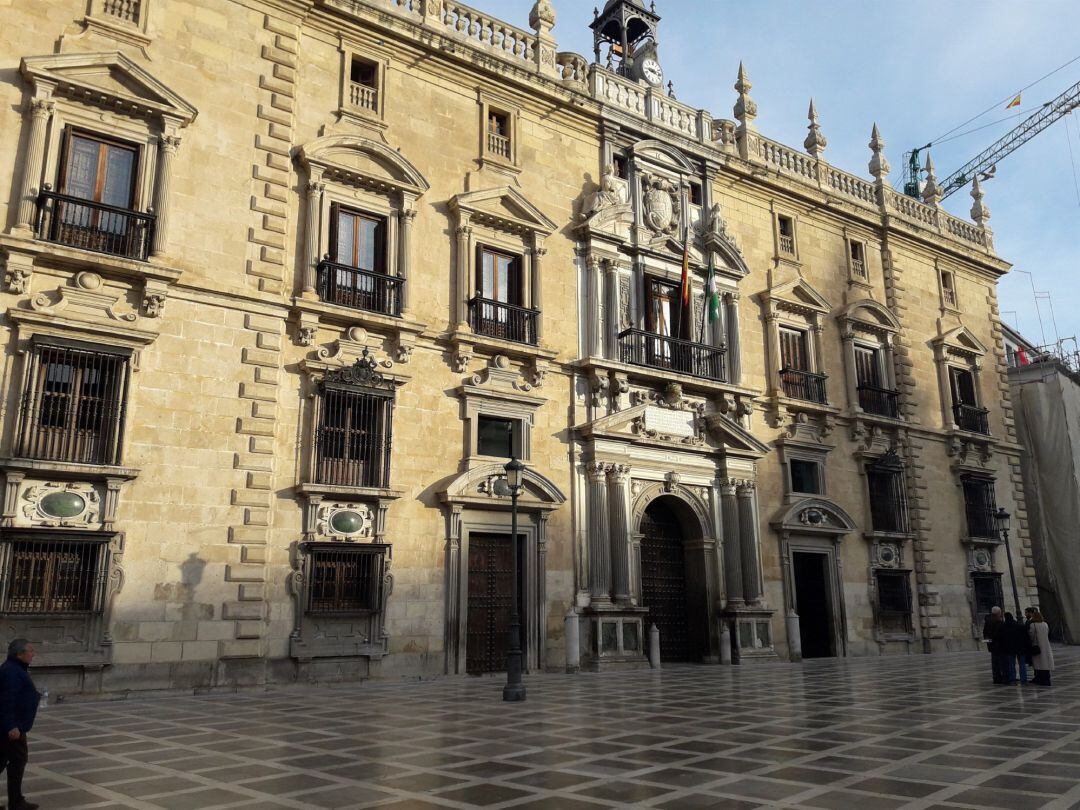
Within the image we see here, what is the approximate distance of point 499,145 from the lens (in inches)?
780

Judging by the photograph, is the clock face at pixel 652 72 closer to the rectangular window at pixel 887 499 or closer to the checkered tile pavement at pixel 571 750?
the rectangular window at pixel 887 499

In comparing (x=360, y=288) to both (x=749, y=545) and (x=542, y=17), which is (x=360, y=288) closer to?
(x=542, y=17)

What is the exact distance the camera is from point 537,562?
708 inches

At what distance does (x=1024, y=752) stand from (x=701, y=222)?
1700cm

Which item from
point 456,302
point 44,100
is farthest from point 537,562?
point 44,100

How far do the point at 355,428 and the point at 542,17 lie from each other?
455 inches

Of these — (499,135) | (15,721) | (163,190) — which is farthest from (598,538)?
(15,721)

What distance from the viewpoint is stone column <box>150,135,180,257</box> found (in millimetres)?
14727

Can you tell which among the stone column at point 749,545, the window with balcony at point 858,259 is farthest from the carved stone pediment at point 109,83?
the window with balcony at point 858,259

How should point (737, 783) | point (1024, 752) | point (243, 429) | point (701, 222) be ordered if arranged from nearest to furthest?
point (737, 783) < point (1024, 752) < point (243, 429) < point (701, 222)

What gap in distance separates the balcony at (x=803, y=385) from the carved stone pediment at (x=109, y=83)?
15.9 metres

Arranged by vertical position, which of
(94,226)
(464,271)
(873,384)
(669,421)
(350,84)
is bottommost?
(669,421)

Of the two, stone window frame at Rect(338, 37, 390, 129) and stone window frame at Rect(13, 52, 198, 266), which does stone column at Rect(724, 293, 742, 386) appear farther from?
stone window frame at Rect(13, 52, 198, 266)

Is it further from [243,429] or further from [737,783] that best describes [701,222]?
[737,783]
